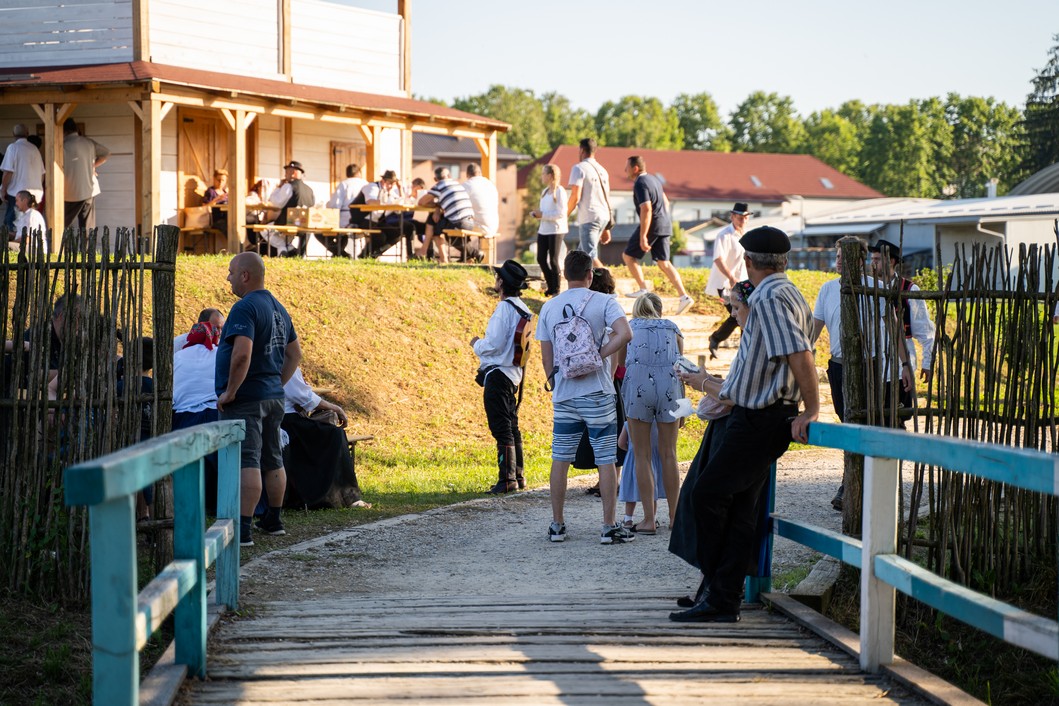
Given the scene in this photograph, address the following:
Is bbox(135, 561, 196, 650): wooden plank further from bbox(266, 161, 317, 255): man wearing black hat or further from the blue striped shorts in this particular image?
bbox(266, 161, 317, 255): man wearing black hat

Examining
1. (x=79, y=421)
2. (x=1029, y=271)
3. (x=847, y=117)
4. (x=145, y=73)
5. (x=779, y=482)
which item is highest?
(x=847, y=117)

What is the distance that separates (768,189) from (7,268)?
270ft

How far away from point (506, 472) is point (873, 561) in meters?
6.07

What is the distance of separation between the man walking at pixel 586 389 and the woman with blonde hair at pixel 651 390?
0.48 feet

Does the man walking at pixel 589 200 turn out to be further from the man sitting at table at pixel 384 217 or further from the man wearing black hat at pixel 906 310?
the man wearing black hat at pixel 906 310

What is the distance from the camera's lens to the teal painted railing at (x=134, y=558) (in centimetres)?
345

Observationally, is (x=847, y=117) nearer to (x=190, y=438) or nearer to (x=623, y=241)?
(x=623, y=241)

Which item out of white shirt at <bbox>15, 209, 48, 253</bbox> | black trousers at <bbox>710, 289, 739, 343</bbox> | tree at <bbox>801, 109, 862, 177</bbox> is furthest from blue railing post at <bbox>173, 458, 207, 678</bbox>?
tree at <bbox>801, 109, 862, 177</bbox>

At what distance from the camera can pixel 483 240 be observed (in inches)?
848

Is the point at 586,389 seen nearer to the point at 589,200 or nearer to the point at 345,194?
the point at 589,200

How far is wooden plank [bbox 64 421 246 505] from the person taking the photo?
10.8 feet

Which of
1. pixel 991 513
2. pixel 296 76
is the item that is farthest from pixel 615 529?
pixel 296 76

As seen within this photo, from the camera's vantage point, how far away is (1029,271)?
6.20m

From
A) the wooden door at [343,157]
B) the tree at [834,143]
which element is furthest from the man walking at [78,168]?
the tree at [834,143]
